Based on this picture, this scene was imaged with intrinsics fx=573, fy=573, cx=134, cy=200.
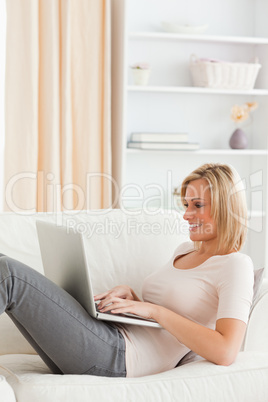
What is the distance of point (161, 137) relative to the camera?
338 cm

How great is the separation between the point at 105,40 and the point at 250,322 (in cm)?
199

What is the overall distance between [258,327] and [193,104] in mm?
2060

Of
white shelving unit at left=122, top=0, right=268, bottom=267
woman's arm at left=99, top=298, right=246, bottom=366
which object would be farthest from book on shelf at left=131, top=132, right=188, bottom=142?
woman's arm at left=99, top=298, right=246, bottom=366

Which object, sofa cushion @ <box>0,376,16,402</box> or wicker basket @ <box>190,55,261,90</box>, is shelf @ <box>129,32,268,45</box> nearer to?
wicker basket @ <box>190,55,261,90</box>

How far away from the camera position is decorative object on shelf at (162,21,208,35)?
3.42 m

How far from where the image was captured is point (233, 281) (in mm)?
1654

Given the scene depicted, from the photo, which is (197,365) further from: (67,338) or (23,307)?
(23,307)

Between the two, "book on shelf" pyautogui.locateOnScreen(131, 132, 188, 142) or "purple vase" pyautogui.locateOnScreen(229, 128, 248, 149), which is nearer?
"book on shelf" pyautogui.locateOnScreen(131, 132, 188, 142)

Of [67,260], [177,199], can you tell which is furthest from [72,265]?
[177,199]

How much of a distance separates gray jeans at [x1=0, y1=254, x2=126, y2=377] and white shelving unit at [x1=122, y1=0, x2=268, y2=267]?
1.95 meters

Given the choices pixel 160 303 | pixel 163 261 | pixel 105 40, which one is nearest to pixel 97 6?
pixel 105 40

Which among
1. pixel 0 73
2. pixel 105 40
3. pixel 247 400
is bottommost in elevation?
pixel 247 400

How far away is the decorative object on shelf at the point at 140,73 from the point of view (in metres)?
3.38

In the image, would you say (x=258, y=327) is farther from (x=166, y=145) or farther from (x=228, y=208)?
(x=166, y=145)
